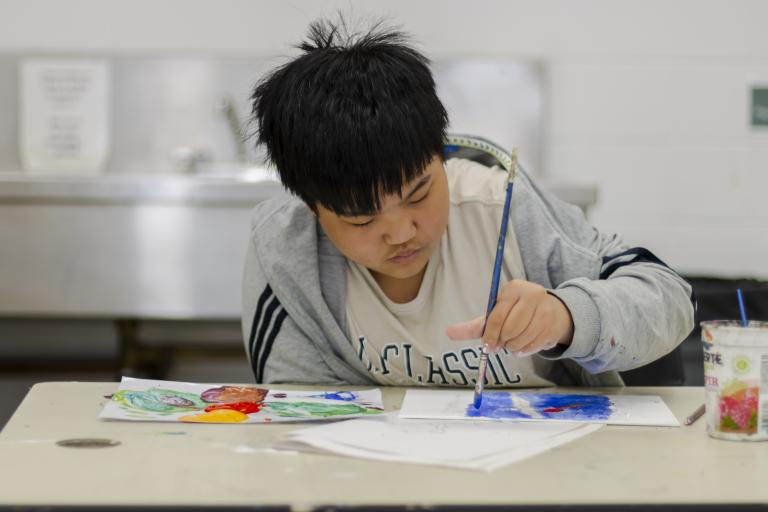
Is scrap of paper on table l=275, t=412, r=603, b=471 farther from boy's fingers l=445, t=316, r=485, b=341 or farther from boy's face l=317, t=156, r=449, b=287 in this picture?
boy's face l=317, t=156, r=449, b=287

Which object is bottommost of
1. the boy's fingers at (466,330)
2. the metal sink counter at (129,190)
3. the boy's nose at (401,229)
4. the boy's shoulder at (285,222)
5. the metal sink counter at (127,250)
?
the metal sink counter at (127,250)

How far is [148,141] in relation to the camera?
8.83ft

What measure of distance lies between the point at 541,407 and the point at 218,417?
342 mm

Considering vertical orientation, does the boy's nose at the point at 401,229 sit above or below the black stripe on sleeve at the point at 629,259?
above

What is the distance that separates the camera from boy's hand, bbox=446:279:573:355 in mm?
Answer: 1010

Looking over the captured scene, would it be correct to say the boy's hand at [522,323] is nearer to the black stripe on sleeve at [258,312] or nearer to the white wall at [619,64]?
the black stripe on sleeve at [258,312]

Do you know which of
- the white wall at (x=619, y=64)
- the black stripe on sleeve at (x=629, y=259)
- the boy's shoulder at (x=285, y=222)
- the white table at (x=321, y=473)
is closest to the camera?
the white table at (x=321, y=473)

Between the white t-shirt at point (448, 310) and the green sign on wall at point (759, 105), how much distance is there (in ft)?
5.34

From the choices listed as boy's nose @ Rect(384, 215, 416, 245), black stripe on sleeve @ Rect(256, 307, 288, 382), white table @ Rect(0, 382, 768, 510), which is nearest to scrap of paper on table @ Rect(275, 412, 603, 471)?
white table @ Rect(0, 382, 768, 510)

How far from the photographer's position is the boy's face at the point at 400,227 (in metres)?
1.13

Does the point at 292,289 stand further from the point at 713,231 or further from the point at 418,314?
the point at 713,231

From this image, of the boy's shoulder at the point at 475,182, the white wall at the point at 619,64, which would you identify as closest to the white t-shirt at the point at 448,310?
the boy's shoulder at the point at 475,182

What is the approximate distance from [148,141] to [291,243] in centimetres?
149

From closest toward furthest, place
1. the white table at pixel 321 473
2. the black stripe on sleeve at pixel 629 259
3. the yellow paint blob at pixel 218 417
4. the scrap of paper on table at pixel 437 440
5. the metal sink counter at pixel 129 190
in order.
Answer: the white table at pixel 321 473
the scrap of paper on table at pixel 437 440
the yellow paint blob at pixel 218 417
the black stripe on sleeve at pixel 629 259
the metal sink counter at pixel 129 190
